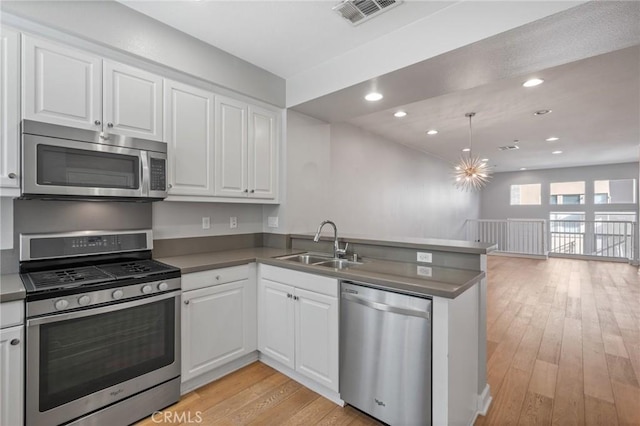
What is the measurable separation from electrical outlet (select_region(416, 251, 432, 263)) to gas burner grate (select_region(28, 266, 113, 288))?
2.04 metres


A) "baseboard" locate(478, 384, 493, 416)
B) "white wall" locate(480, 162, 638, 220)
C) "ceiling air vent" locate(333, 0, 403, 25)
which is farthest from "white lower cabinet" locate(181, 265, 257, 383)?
"white wall" locate(480, 162, 638, 220)

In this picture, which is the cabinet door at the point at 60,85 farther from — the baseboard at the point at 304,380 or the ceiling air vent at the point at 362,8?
the baseboard at the point at 304,380

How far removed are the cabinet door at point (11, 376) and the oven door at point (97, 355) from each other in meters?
0.03

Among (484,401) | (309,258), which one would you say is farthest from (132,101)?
(484,401)

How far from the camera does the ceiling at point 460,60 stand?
189cm

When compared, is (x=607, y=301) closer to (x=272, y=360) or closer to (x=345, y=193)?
(x=345, y=193)

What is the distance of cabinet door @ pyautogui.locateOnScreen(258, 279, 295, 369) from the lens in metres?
2.37

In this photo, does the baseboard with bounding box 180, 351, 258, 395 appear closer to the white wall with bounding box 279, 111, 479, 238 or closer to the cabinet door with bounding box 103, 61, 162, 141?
the white wall with bounding box 279, 111, 479, 238

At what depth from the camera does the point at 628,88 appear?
3.51 metres

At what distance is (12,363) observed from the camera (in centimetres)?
151

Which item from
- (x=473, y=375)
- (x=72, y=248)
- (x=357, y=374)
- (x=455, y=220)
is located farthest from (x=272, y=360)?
(x=455, y=220)

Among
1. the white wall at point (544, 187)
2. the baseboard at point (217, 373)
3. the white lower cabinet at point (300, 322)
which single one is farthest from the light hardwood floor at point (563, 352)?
the white wall at point (544, 187)

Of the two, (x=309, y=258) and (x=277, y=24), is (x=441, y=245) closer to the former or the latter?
(x=309, y=258)

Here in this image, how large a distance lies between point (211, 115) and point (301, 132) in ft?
3.38
